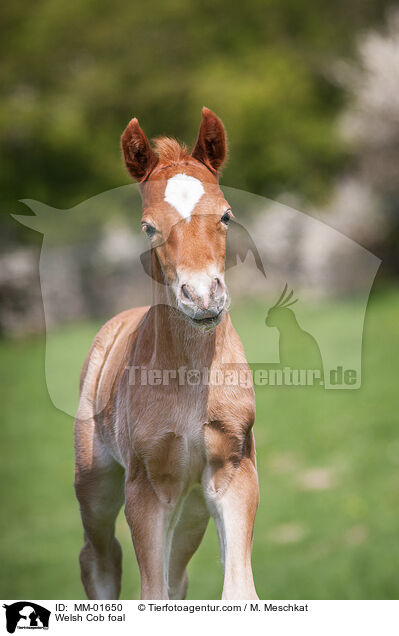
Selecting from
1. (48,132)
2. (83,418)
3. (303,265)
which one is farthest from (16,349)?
(83,418)

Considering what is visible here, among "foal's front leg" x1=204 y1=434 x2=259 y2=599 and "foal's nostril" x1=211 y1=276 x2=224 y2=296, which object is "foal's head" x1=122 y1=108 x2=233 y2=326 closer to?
"foal's nostril" x1=211 y1=276 x2=224 y2=296

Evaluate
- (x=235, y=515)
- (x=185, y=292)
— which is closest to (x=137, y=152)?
(x=185, y=292)

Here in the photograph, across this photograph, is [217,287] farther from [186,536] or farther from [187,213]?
[186,536]

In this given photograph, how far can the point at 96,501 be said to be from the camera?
2430 millimetres

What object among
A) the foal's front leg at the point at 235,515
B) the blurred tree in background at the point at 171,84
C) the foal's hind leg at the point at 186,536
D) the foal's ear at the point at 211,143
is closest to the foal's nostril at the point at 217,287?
the foal's ear at the point at 211,143

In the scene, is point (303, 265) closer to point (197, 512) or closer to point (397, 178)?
point (397, 178)

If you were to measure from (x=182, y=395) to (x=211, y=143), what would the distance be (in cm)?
69

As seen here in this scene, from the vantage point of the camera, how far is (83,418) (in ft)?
8.13

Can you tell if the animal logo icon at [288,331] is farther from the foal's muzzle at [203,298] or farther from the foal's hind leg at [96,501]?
the foal's hind leg at [96,501]
